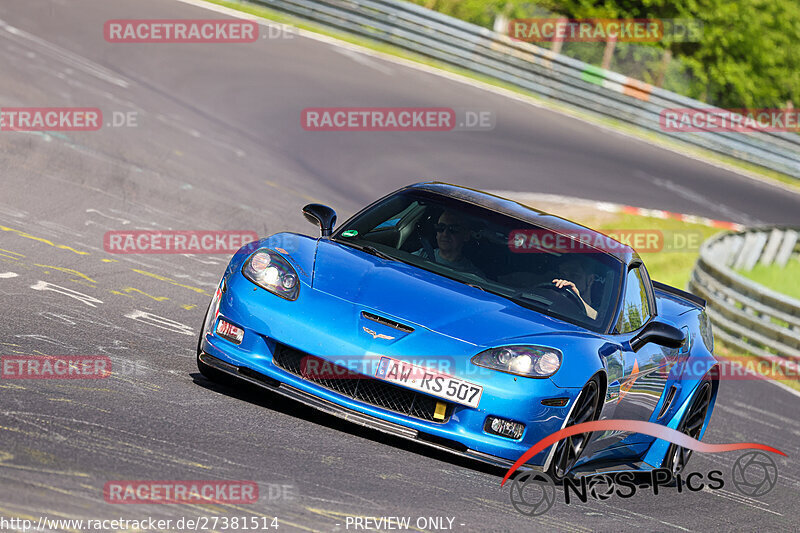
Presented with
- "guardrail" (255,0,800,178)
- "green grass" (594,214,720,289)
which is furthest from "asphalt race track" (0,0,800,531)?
"guardrail" (255,0,800,178)

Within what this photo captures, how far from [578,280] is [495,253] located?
513 mm

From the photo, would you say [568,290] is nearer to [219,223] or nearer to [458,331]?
[458,331]

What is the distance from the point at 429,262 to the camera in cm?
684

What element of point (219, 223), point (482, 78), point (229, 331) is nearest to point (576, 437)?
point (229, 331)

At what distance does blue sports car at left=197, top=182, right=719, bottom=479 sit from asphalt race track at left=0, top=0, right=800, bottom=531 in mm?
280

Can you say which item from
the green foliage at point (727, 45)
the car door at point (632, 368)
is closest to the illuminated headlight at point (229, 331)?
the car door at point (632, 368)

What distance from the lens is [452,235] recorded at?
707 centimetres

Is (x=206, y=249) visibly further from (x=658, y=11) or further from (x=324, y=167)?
(x=658, y=11)

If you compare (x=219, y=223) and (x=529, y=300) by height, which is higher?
(x=529, y=300)

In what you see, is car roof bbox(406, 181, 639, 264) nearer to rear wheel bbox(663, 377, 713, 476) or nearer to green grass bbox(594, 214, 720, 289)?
rear wheel bbox(663, 377, 713, 476)

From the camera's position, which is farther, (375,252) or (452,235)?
(452,235)

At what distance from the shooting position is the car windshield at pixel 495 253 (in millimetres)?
6719

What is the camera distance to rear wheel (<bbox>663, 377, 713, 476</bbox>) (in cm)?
754

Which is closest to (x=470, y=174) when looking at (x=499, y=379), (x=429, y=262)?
(x=429, y=262)
